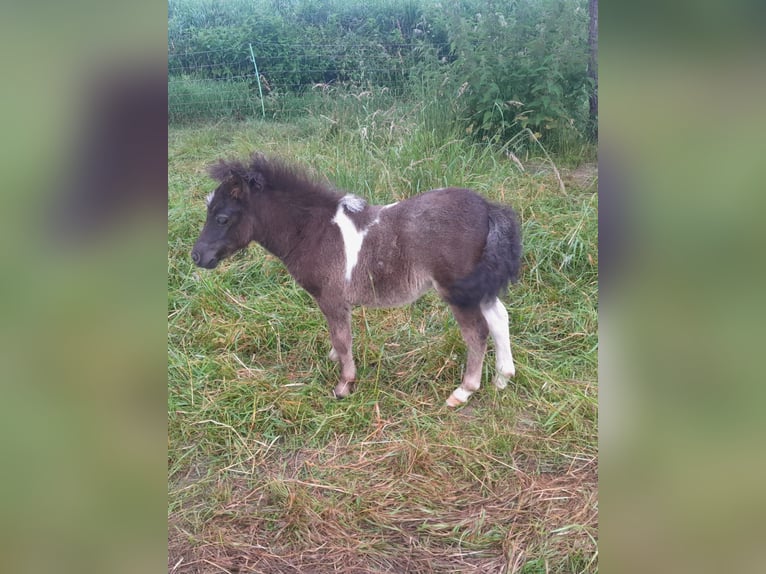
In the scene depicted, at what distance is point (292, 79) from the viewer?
7.72 feet

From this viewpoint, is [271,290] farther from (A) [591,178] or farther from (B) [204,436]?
(A) [591,178]

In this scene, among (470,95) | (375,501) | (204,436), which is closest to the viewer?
(375,501)

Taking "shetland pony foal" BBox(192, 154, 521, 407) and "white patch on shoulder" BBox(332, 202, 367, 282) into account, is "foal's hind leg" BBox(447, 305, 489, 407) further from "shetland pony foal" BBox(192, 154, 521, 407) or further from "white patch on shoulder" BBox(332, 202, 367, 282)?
"white patch on shoulder" BBox(332, 202, 367, 282)

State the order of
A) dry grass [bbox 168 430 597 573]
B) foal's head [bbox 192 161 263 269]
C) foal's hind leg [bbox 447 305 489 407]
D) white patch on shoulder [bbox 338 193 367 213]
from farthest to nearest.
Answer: white patch on shoulder [bbox 338 193 367 213], foal's hind leg [bbox 447 305 489 407], foal's head [bbox 192 161 263 269], dry grass [bbox 168 430 597 573]

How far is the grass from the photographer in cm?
189

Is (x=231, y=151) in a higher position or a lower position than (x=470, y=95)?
lower

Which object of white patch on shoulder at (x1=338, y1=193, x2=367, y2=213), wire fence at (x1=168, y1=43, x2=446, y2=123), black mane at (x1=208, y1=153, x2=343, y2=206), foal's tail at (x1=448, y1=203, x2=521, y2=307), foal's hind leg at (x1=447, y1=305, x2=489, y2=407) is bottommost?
foal's hind leg at (x1=447, y1=305, x2=489, y2=407)

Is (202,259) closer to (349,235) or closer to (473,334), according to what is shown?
(349,235)

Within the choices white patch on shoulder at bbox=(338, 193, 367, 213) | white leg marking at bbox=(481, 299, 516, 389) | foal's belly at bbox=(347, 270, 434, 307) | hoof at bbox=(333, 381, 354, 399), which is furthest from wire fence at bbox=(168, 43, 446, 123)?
hoof at bbox=(333, 381, 354, 399)

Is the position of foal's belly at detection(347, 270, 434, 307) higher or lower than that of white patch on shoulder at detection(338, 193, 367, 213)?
lower

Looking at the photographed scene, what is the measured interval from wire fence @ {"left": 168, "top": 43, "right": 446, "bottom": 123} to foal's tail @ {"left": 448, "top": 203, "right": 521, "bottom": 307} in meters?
0.74
